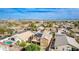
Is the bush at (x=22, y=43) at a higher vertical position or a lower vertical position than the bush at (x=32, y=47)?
higher

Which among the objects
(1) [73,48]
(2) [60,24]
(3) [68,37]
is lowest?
(1) [73,48]

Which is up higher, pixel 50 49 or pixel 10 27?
pixel 10 27

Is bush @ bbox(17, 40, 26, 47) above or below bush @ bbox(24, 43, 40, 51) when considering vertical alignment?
above

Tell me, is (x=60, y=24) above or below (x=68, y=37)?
above
